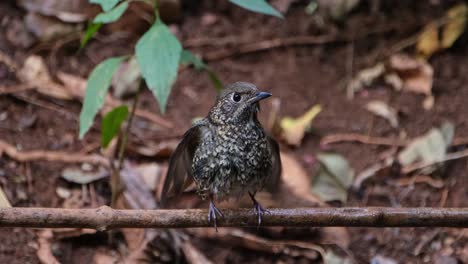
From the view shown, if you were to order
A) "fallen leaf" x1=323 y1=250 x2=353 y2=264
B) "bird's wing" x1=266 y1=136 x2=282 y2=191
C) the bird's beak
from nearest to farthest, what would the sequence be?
the bird's beak → "bird's wing" x1=266 y1=136 x2=282 y2=191 → "fallen leaf" x1=323 y1=250 x2=353 y2=264

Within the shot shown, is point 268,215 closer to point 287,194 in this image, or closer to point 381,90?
Result: point 287,194

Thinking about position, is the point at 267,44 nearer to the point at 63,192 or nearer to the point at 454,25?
the point at 454,25

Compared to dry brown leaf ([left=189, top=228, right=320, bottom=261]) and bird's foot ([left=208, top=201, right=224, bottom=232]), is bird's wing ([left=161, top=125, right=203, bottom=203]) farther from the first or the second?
bird's foot ([left=208, top=201, right=224, bottom=232])

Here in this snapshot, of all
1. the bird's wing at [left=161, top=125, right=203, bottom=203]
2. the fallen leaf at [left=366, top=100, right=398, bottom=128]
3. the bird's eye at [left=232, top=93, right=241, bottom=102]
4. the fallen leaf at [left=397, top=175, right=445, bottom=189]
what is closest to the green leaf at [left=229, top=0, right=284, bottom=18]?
the bird's eye at [left=232, top=93, right=241, bottom=102]

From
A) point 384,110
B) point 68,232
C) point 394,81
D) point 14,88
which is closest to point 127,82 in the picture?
point 14,88

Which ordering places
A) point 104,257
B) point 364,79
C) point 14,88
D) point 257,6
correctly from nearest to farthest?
point 257,6 → point 104,257 → point 14,88 → point 364,79

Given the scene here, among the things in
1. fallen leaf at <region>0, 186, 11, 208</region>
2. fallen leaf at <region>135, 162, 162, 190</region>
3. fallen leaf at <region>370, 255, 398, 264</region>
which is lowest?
fallen leaf at <region>370, 255, 398, 264</region>

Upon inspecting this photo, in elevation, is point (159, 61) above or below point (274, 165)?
above
